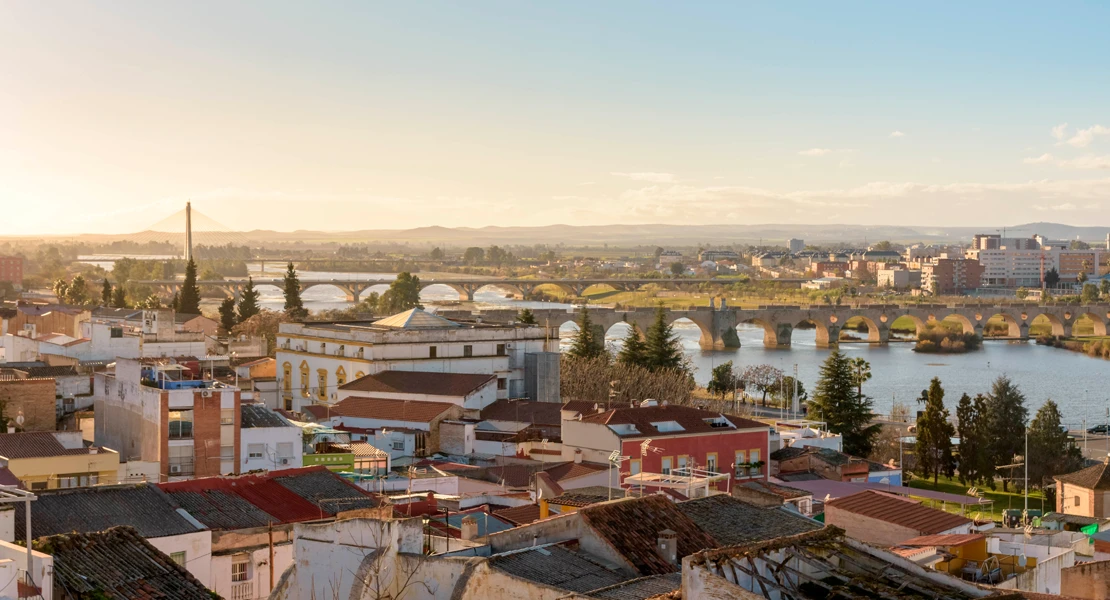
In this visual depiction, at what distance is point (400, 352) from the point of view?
68.8 ft

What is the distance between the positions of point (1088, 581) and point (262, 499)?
514 centimetres

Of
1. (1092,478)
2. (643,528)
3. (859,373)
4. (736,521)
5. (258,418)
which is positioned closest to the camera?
(643,528)

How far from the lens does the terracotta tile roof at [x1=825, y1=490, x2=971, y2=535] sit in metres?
8.87

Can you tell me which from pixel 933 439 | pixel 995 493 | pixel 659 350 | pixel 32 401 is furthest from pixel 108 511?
pixel 659 350

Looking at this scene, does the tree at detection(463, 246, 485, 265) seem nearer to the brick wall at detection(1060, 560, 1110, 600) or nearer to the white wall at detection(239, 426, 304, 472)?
the white wall at detection(239, 426, 304, 472)

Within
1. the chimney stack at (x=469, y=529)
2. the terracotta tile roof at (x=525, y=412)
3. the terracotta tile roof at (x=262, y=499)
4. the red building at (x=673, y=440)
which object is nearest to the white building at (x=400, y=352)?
the terracotta tile roof at (x=525, y=412)

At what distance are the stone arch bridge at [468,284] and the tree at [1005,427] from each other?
3680 centimetres

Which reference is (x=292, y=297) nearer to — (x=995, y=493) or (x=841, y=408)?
(x=841, y=408)

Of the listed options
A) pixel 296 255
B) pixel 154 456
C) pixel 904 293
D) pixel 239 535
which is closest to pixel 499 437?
pixel 154 456

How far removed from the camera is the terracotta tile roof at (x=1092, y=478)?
595 inches

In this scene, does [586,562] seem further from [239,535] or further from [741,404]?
[741,404]

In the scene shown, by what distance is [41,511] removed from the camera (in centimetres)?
761

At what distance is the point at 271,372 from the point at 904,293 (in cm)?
7112

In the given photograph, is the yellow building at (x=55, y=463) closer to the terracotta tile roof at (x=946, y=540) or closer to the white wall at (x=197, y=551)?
the white wall at (x=197, y=551)
